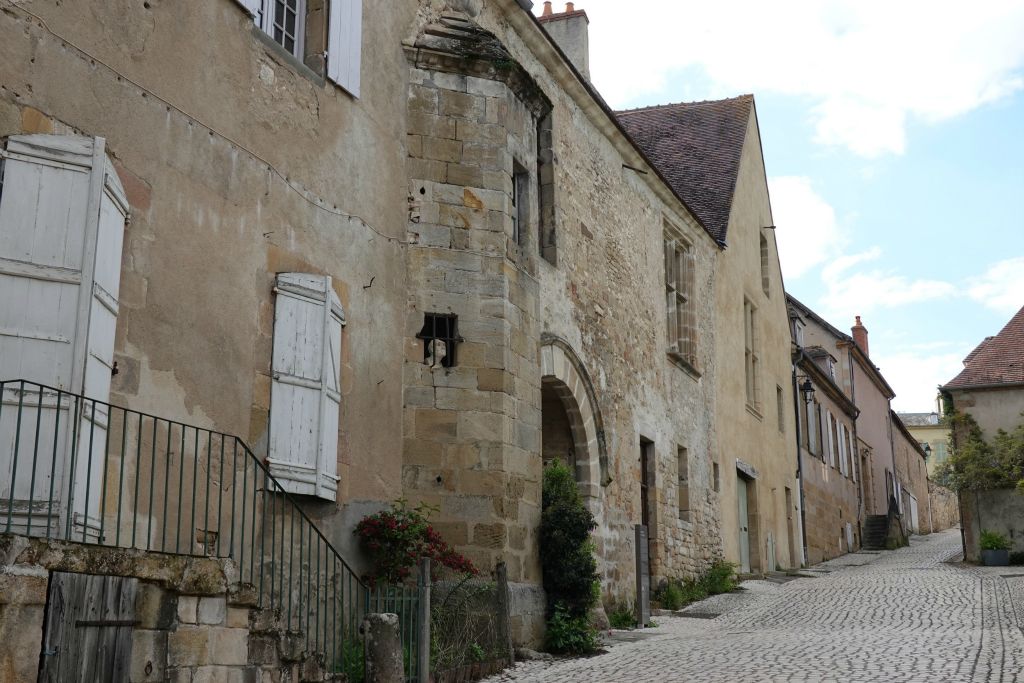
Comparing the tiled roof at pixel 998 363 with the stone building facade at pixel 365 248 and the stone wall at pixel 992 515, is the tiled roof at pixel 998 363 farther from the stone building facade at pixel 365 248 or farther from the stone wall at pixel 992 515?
the stone building facade at pixel 365 248

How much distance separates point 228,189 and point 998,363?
728 inches

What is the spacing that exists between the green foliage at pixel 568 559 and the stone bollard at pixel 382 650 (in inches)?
119

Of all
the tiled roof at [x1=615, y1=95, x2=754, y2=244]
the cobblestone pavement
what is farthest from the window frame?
the tiled roof at [x1=615, y1=95, x2=754, y2=244]

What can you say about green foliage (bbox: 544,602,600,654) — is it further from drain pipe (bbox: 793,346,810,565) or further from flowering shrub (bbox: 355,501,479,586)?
drain pipe (bbox: 793,346,810,565)

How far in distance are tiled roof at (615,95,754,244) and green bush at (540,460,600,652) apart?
9944mm

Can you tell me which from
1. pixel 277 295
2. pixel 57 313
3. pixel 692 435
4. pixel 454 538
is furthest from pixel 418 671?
pixel 692 435

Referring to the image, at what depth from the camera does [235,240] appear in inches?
311

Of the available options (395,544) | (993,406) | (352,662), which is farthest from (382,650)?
(993,406)

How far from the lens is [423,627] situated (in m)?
8.10

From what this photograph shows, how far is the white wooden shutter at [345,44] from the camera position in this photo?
359 inches

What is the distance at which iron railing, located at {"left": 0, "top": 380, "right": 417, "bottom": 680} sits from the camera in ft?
19.3

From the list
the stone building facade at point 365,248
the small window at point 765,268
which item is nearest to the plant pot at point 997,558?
the small window at point 765,268

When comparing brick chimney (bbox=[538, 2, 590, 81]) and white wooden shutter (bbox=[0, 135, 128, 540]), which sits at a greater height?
brick chimney (bbox=[538, 2, 590, 81])

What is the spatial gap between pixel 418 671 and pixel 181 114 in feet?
13.4
